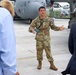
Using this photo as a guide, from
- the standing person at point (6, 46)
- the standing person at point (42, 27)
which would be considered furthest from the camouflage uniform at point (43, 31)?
the standing person at point (6, 46)

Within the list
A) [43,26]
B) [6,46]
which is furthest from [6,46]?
[43,26]

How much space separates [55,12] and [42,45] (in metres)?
18.8

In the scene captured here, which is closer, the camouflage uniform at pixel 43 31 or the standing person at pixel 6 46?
the standing person at pixel 6 46

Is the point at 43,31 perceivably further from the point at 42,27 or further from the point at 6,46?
the point at 6,46

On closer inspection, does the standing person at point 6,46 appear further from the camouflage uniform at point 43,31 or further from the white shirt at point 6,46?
the camouflage uniform at point 43,31

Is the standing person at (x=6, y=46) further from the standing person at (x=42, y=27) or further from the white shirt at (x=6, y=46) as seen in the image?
the standing person at (x=42, y=27)

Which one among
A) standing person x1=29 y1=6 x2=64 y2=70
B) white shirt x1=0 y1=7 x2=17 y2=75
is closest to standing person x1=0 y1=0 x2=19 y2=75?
white shirt x1=0 y1=7 x2=17 y2=75

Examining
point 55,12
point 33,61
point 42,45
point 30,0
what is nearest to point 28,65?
point 33,61

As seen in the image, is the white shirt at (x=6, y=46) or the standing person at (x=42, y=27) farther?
the standing person at (x=42, y=27)

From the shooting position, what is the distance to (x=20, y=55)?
8250 mm

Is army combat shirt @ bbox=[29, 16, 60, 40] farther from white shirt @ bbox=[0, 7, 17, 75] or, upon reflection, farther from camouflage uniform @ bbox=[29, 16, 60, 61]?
white shirt @ bbox=[0, 7, 17, 75]

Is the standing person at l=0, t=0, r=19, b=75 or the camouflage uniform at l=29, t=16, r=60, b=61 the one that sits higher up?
the standing person at l=0, t=0, r=19, b=75

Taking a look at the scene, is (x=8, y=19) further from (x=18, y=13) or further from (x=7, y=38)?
(x=18, y=13)

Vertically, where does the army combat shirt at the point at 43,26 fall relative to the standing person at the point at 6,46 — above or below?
below
